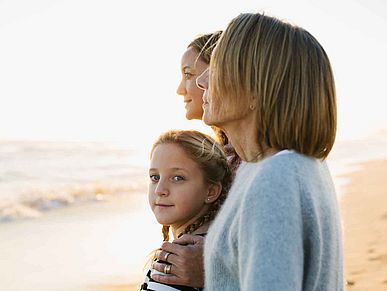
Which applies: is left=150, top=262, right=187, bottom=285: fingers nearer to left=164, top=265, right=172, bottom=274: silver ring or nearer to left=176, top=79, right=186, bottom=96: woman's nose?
left=164, top=265, right=172, bottom=274: silver ring

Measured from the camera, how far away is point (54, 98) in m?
32.9

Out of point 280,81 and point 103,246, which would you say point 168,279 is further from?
point 103,246

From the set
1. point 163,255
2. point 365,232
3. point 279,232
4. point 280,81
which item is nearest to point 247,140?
point 280,81

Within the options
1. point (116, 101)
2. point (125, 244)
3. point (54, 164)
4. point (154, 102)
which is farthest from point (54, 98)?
point (125, 244)

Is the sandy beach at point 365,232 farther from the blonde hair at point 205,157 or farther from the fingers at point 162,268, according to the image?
the fingers at point 162,268

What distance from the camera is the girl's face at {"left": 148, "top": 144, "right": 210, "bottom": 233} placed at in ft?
8.70

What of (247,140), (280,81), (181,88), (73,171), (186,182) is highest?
(280,81)

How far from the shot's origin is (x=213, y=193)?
2711mm

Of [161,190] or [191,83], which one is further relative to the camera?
[191,83]

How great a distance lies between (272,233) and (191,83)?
5.33ft

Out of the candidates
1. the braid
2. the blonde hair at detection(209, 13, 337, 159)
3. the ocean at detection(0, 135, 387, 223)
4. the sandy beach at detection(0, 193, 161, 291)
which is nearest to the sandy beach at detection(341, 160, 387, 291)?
the ocean at detection(0, 135, 387, 223)

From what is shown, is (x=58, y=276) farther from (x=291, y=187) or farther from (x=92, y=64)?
(x=92, y=64)

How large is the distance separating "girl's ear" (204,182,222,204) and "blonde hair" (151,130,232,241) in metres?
0.02

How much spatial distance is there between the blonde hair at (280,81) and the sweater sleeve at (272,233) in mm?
149
